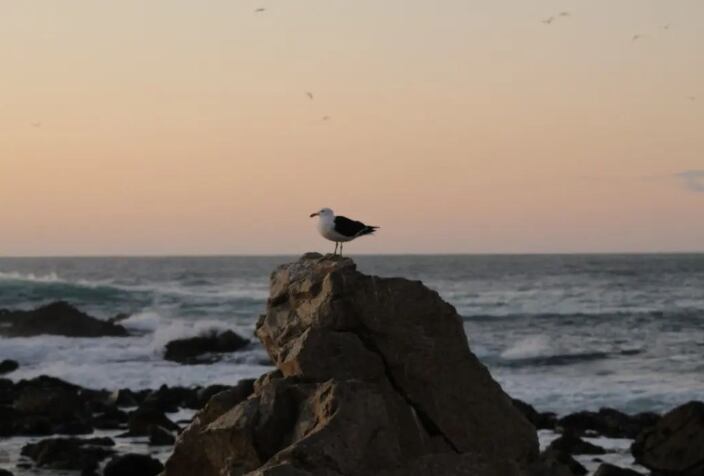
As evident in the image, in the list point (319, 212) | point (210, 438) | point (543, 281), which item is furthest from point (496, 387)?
point (543, 281)

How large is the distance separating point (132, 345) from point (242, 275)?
6425cm

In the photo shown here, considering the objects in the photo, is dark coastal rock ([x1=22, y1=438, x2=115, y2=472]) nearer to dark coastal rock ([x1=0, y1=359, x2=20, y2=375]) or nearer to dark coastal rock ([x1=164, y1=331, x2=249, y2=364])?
dark coastal rock ([x1=0, y1=359, x2=20, y2=375])

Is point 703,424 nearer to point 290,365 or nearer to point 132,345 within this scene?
point 290,365

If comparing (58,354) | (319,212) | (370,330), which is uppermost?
(319,212)

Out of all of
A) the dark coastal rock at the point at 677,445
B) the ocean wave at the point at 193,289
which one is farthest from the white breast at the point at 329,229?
the ocean wave at the point at 193,289

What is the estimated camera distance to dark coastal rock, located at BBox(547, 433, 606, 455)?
66.3 feet

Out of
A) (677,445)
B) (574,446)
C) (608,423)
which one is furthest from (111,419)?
(677,445)

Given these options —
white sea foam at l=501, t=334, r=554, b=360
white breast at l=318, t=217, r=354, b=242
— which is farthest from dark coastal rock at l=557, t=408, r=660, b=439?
white sea foam at l=501, t=334, r=554, b=360

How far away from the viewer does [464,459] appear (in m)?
8.45

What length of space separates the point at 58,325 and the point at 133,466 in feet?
95.0

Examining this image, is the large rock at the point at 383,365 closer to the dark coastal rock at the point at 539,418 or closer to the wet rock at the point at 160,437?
the wet rock at the point at 160,437

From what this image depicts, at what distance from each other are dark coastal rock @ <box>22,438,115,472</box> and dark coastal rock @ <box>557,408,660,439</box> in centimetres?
785

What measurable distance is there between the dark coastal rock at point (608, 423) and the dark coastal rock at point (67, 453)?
7848 mm

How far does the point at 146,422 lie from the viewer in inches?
869
